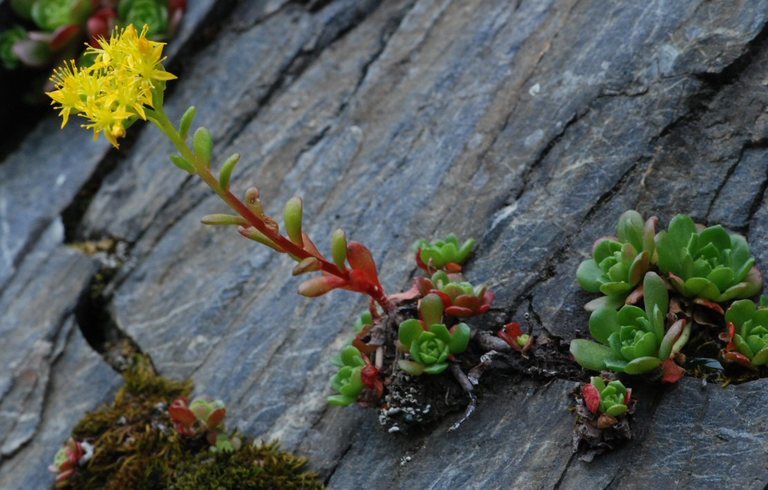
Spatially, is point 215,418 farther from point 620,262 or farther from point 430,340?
point 620,262

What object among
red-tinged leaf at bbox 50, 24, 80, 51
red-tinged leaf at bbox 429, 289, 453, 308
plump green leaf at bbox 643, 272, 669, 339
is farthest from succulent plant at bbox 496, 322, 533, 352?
red-tinged leaf at bbox 50, 24, 80, 51

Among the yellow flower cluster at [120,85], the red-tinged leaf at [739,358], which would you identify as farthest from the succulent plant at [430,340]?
the yellow flower cluster at [120,85]

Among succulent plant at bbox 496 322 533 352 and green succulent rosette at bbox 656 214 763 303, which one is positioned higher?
succulent plant at bbox 496 322 533 352

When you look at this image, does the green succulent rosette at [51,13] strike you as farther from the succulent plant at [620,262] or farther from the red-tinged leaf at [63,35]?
the succulent plant at [620,262]

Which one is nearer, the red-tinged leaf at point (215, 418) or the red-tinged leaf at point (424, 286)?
the red-tinged leaf at point (424, 286)

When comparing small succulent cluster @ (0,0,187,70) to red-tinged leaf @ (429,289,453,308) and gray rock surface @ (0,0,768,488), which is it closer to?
gray rock surface @ (0,0,768,488)

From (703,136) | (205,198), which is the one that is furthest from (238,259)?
(703,136)

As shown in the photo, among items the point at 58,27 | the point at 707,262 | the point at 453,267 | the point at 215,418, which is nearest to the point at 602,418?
the point at 707,262
